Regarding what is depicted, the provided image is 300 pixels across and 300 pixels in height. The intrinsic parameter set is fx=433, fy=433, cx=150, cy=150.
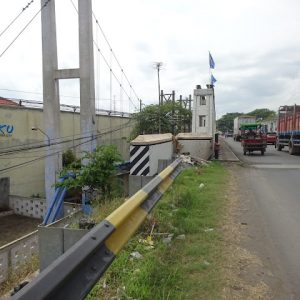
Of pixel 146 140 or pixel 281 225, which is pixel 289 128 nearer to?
pixel 146 140

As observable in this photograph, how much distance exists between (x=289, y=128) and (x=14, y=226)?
21.8 metres

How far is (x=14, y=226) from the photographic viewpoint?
22.6m

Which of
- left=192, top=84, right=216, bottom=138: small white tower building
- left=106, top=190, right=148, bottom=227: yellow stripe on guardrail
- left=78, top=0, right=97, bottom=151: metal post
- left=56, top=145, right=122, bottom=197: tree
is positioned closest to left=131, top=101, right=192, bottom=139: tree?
left=192, top=84, right=216, bottom=138: small white tower building

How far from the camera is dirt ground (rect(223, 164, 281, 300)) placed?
4316mm

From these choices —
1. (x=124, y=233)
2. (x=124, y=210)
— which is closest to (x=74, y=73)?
(x=124, y=210)

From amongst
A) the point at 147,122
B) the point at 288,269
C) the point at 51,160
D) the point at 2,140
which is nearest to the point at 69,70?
the point at 51,160

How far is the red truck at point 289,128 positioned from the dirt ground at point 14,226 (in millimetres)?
18826

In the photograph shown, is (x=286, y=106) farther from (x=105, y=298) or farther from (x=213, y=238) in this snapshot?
(x=105, y=298)

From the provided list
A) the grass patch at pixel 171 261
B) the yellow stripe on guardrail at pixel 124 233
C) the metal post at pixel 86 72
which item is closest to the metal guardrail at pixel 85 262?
the yellow stripe on guardrail at pixel 124 233

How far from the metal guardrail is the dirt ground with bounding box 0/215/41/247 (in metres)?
17.6

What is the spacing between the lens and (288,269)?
503 centimetres

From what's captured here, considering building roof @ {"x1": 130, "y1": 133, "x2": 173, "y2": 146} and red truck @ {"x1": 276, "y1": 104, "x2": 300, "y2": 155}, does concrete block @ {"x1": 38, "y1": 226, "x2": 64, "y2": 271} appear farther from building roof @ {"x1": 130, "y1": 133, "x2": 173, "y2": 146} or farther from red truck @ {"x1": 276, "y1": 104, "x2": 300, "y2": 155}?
red truck @ {"x1": 276, "y1": 104, "x2": 300, "y2": 155}

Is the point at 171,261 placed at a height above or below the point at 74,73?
below

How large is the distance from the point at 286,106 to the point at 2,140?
2331 centimetres
